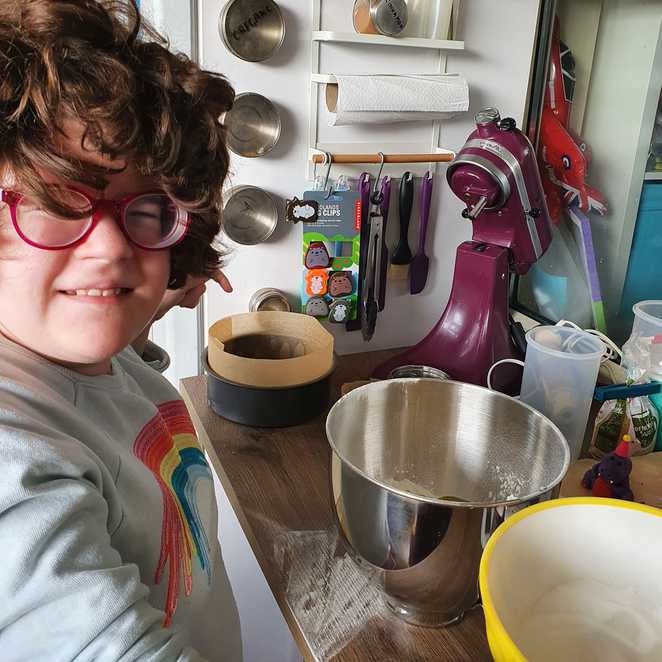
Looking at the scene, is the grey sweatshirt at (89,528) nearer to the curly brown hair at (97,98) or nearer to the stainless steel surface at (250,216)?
the curly brown hair at (97,98)

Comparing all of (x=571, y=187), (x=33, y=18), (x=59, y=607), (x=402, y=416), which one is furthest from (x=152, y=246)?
(x=571, y=187)

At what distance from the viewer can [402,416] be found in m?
0.91

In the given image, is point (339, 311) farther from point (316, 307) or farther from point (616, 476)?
point (616, 476)

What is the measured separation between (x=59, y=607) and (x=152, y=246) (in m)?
0.32

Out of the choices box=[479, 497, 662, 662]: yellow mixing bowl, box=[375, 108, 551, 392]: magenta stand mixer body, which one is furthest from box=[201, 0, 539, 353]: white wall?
box=[479, 497, 662, 662]: yellow mixing bowl

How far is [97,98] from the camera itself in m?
0.55

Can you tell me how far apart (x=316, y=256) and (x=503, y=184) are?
37cm

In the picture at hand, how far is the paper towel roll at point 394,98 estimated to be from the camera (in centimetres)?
110

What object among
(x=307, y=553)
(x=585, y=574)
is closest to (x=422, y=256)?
(x=307, y=553)

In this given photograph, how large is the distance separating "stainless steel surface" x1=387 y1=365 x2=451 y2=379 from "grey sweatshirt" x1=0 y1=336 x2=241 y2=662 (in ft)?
1.61

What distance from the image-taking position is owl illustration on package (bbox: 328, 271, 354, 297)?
1242mm

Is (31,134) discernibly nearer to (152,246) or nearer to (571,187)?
(152,246)

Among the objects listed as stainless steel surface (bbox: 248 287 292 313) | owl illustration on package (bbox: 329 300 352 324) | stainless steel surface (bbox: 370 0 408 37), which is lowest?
owl illustration on package (bbox: 329 300 352 324)

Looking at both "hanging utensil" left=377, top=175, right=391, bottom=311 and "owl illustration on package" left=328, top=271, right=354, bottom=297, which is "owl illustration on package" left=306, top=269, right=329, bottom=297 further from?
"hanging utensil" left=377, top=175, right=391, bottom=311
